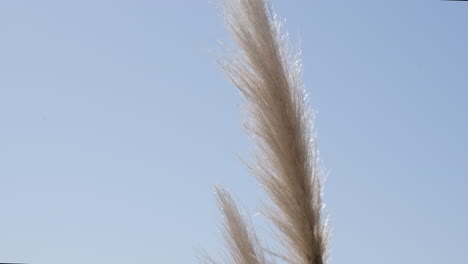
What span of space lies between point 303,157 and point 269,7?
0.26 m

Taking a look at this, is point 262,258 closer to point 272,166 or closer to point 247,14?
point 272,166

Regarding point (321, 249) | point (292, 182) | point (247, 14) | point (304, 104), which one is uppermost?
point (247, 14)

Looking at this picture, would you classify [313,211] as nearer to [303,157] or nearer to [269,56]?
[303,157]

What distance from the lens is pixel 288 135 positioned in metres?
1.07

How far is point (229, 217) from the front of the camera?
1137mm

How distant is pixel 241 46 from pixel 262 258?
1.16 feet

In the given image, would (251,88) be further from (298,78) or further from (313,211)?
(313,211)

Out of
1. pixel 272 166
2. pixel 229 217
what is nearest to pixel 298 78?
pixel 272 166

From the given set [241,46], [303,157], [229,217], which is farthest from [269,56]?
[229,217]

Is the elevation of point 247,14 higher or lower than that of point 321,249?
higher

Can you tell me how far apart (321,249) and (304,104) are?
0.23m

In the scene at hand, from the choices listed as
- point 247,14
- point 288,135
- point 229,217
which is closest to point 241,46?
point 247,14

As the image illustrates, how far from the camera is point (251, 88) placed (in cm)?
111

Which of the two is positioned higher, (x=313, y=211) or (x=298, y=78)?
(x=298, y=78)
